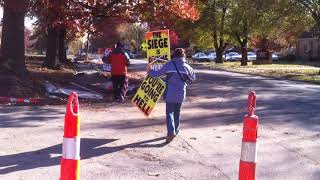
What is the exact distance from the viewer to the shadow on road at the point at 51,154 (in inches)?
311

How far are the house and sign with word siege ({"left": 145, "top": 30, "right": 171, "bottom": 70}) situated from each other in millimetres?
60164

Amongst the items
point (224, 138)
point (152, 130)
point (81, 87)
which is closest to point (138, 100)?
point (152, 130)

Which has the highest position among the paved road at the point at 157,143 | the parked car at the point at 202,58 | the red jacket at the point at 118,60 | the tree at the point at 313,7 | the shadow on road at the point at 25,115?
the tree at the point at 313,7

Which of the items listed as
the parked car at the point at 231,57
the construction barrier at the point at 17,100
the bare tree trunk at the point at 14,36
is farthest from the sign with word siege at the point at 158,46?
the parked car at the point at 231,57

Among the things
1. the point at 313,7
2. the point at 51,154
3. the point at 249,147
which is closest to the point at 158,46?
the point at 51,154

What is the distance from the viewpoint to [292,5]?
3584 centimetres

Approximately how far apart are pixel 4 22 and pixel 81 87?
3.48 metres

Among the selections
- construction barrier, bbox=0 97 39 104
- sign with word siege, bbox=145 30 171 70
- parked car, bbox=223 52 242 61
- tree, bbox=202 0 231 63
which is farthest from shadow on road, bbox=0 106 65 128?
parked car, bbox=223 52 242 61

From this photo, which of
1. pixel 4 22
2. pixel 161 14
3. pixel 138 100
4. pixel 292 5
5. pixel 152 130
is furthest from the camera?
pixel 292 5

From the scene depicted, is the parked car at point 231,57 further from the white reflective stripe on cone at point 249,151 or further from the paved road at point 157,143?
the white reflective stripe on cone at point 249,151

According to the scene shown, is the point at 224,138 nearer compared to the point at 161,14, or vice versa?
the point at 224,138

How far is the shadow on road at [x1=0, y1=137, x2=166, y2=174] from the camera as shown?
25.9ft

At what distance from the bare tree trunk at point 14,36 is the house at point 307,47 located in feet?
185

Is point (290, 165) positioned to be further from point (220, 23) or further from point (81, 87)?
point (220, 23)
